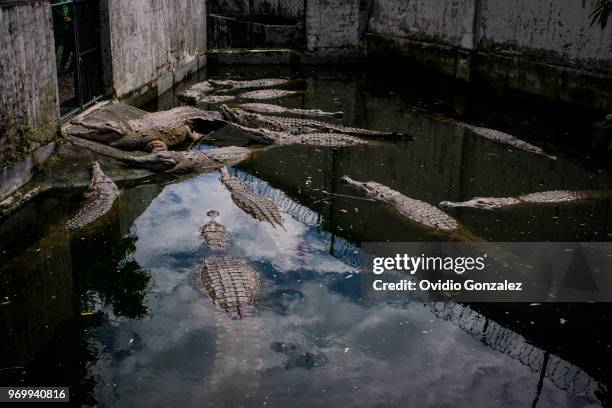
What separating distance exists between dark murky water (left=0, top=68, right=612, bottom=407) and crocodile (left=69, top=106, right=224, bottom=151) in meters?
1.26

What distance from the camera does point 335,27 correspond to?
62.7 feet

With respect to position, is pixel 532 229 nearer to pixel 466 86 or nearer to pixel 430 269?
pixel 430 269

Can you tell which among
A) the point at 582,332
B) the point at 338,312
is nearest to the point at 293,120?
the point at 338,312

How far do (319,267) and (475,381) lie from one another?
2170 millimetres

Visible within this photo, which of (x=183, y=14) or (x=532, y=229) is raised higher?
(x=183, y=14)

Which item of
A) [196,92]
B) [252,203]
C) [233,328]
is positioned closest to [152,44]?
[196,92]

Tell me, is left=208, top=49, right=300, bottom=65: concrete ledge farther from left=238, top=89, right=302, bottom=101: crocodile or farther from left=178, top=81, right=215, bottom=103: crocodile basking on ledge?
left=238, top=89, right=302, bottom=101: crocodile

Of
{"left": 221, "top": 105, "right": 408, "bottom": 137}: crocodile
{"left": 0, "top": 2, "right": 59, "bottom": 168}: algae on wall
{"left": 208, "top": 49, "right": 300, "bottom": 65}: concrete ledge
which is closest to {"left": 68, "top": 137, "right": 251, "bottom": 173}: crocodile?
{"left": 0, "top": 2, "right": 59, "bottom": 168}: algae on wall

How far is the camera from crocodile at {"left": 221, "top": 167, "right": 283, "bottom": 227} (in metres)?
7.40

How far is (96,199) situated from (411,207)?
3919 millimetres

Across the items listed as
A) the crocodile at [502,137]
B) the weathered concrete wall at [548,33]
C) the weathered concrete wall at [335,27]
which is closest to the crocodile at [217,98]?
the crocodile at [502,137]

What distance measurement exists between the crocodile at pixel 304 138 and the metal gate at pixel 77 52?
9.07ft

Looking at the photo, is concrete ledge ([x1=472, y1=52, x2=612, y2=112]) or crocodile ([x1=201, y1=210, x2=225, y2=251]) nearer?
crocodile ([x1=201, y1=210, x2=225, y2=251])

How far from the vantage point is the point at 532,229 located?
7.32m
